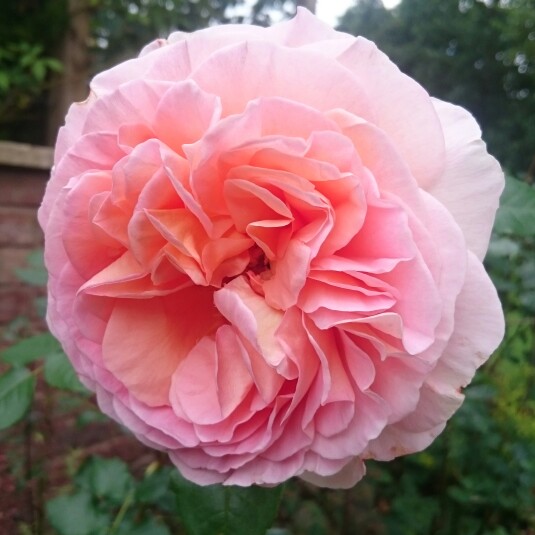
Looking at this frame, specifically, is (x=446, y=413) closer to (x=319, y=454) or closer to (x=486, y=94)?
(x=319, y=454)

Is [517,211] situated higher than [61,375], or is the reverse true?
[517,211]

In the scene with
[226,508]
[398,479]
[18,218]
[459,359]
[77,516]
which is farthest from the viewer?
[18,218]

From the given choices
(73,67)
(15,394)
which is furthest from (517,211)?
(73,67)

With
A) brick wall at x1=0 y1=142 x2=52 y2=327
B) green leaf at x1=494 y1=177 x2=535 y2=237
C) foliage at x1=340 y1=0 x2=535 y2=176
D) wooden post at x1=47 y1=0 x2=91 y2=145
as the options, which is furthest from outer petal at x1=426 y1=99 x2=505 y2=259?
foliage at x1=340 y1=0 x2=535 y2=176

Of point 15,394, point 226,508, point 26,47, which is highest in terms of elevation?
point 226,508

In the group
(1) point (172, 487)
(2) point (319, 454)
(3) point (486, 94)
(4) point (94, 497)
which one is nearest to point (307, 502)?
(4) point (94, 497)

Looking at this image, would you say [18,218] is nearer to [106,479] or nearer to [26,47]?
[26,47]

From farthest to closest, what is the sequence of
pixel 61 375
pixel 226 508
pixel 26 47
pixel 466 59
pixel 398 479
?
pixel 466 59 → pixel 26 47 → pixel 398 479 → pixel 61 375 → pixel 226 508

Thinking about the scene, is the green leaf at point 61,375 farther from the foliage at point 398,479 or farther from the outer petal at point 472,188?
the outer petal at point 472,188
